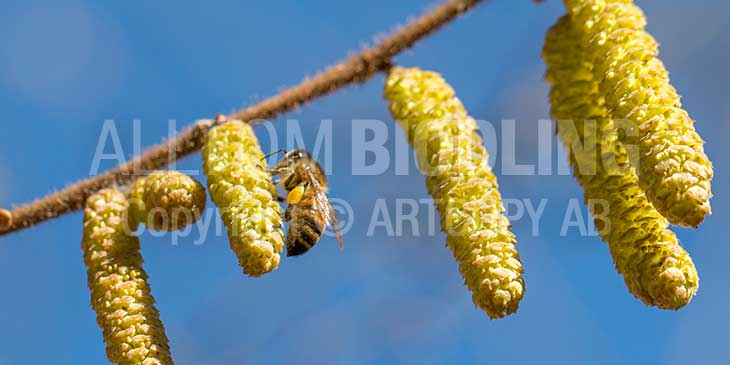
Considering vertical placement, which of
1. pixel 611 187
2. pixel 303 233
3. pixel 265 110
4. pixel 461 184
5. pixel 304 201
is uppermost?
pixel 265 110

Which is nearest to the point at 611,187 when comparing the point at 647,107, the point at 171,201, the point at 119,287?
the point at 647,107

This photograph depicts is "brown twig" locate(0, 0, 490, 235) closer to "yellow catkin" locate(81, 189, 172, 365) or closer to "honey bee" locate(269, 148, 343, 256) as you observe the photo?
"yellow catkin" locate(81, 189, 172, 365)

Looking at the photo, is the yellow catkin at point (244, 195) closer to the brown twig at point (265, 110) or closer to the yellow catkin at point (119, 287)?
the brown twig at point (265, 110)

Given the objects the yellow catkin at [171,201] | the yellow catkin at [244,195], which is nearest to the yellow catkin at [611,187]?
the yellow catkin at [244,195]

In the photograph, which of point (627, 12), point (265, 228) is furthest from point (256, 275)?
point (627, 12)

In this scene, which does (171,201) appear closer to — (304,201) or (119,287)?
(119,287)

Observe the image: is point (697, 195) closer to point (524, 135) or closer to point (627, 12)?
point (627, 12)
